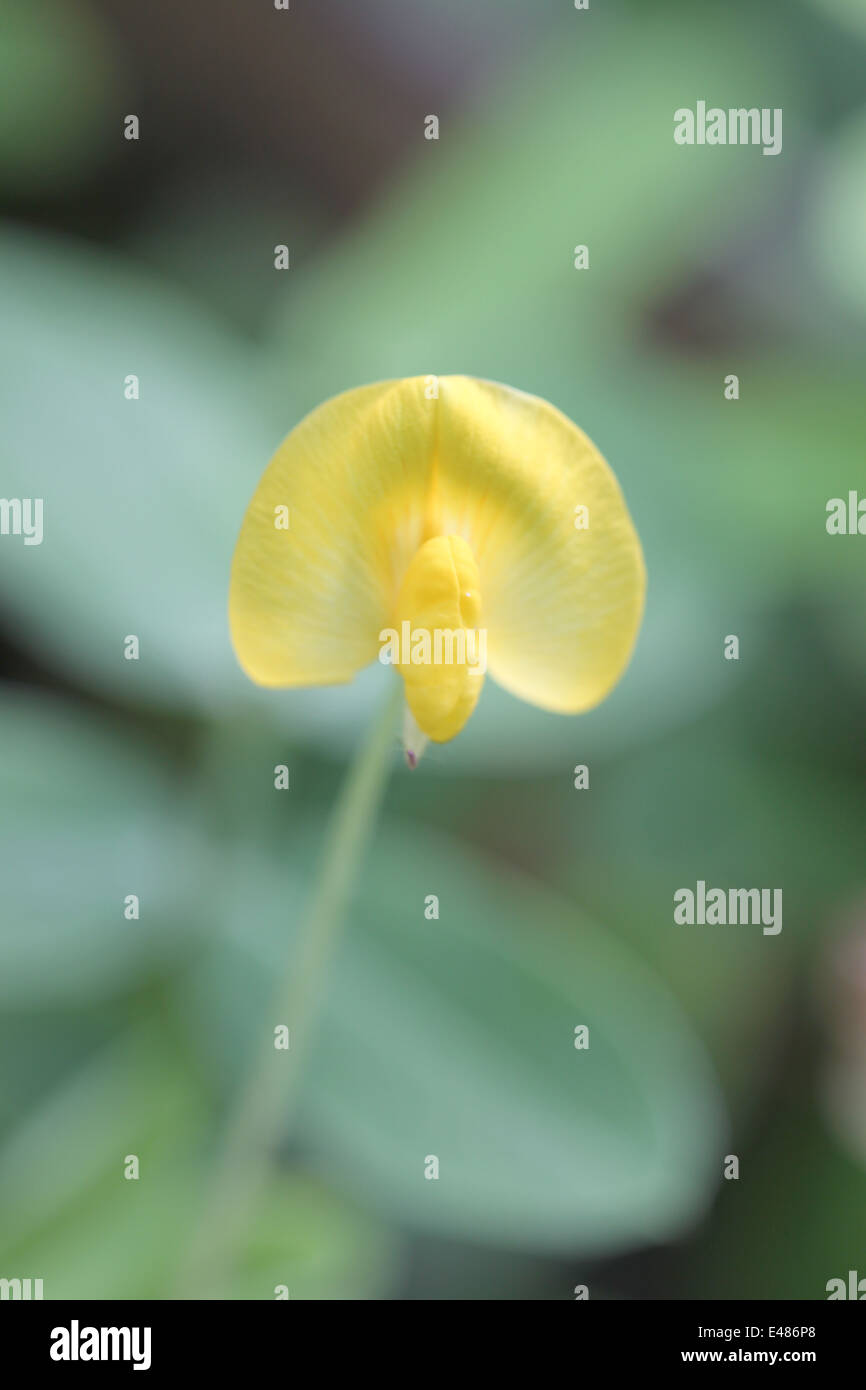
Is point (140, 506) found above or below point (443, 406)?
above

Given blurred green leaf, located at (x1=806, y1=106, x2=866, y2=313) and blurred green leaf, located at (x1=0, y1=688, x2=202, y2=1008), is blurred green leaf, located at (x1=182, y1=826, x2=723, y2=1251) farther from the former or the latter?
blurred green leaf, located at (x1=806, y1=106, x2=866, y2=313)

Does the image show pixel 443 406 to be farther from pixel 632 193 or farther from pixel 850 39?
pixel 850 39

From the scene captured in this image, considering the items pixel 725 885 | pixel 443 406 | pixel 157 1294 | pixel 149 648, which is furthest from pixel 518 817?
pixel 443 406

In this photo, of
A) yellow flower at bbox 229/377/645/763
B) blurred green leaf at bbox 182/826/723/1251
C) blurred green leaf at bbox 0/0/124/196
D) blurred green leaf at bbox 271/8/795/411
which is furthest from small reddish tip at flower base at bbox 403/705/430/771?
blurred green leaf at bbox 0/0/124/196
